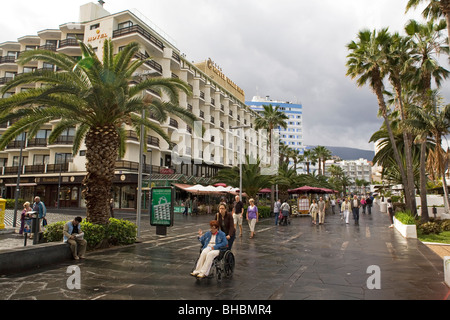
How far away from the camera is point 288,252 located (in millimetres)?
9633

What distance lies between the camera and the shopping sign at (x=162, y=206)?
1225 cm

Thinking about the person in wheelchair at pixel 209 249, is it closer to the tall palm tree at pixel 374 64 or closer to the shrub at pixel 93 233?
the shrub at pixel 93 233

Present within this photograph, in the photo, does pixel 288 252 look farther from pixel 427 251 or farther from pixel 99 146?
pixel 99 146

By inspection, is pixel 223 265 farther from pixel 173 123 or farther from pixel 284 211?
pixel 173 123

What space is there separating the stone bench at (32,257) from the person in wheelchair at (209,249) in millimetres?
4002

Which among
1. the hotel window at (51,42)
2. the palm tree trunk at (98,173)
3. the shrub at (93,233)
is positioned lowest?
the shrub at (93,233)

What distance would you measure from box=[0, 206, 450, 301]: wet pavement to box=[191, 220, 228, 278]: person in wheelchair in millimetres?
218

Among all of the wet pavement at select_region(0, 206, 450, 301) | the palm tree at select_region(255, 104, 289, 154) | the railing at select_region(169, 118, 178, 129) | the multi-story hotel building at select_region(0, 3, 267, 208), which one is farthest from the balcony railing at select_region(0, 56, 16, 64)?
the wet pavement at select_region(0, 206, 450, 301)

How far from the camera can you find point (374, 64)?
1848 centimetres

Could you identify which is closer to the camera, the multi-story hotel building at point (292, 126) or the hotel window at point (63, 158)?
the hotel window at point (63, 158)

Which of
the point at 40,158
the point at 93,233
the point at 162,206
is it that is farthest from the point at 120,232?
the point at 40,158

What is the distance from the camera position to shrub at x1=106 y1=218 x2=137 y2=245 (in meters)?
10.4

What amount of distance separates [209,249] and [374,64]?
17137 millimetres

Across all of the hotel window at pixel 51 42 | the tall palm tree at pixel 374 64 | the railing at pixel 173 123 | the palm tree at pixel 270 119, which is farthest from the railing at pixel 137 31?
the tall palm tree at pixel 374 64
